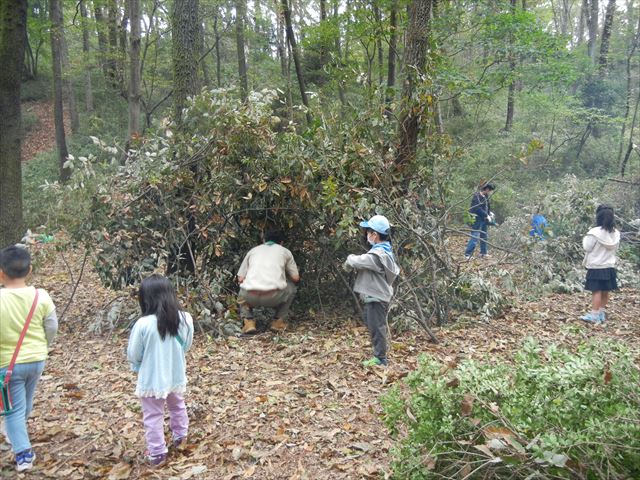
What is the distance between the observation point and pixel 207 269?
7129 mm

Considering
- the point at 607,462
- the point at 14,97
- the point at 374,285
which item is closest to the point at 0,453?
the point at 374,285

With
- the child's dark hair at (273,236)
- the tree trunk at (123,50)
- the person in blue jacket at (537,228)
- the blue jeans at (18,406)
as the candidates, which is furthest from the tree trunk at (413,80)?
the tree trunk at (123,50)

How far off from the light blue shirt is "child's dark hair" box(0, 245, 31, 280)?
37.0 inches

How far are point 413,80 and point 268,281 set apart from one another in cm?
351

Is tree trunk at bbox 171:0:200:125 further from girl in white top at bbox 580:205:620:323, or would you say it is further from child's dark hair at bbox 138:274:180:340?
girl in white top at bbox 580:205:620:323

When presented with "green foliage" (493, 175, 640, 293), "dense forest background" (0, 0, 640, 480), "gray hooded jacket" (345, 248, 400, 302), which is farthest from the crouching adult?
"green foliage" (493, 175, 640, 293)

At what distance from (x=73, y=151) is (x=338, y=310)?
2050cm

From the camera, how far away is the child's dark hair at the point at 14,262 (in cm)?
361

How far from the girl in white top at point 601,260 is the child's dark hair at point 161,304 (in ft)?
19.8

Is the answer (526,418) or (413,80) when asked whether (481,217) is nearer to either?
(413,80)

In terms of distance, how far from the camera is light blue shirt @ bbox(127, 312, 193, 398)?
359 cm

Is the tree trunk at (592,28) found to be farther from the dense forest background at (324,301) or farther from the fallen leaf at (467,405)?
the fallen leaf at (467,405)

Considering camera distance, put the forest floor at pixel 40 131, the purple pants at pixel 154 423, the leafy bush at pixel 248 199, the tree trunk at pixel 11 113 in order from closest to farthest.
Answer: the purple pants at pixel 154 423, the tree trunk at pixel 11 113, the leafy bush at pixel 248 199, the forest floor at pixel 40 131

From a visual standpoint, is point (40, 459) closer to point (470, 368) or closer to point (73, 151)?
point (470, 368)
